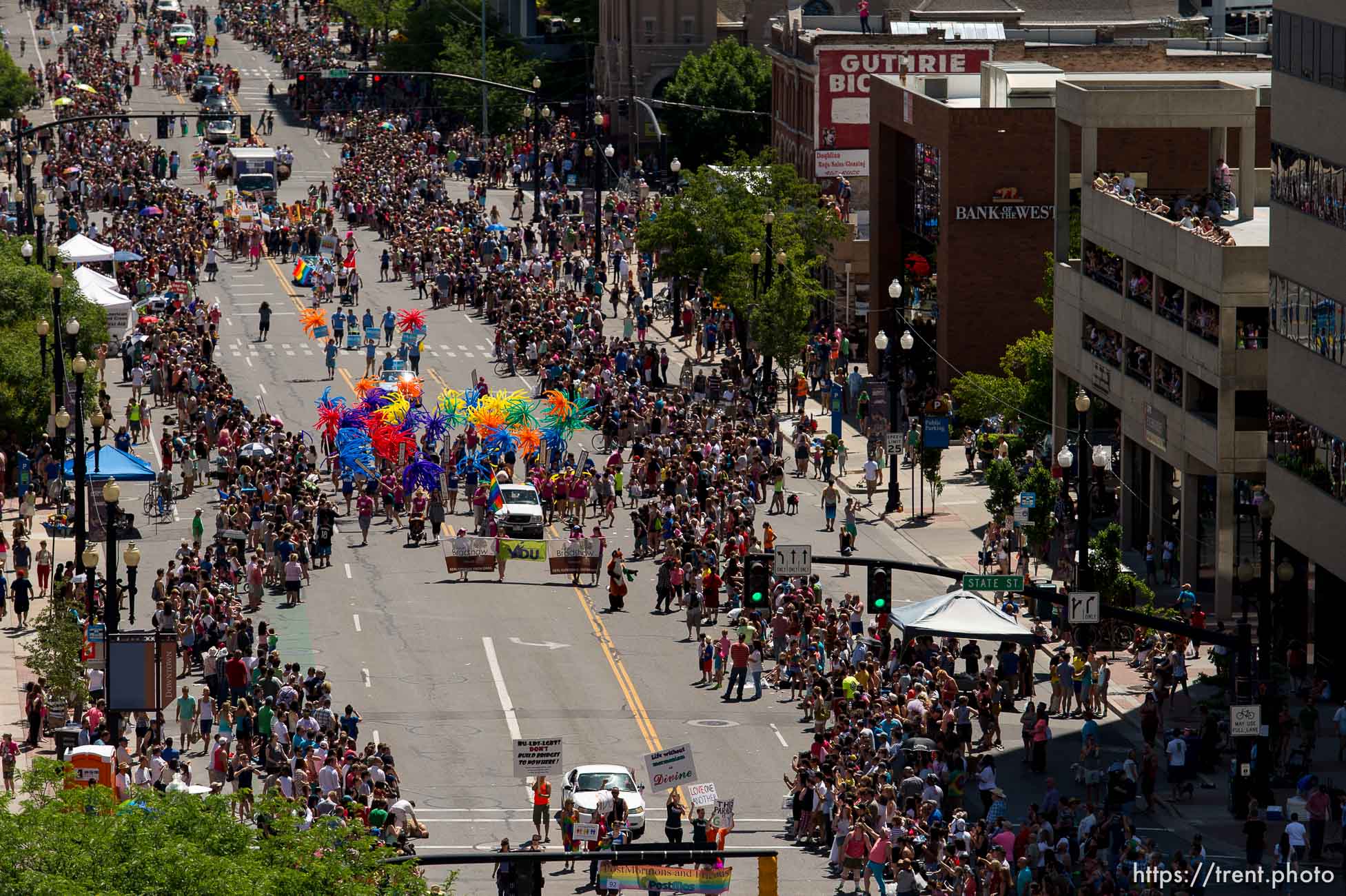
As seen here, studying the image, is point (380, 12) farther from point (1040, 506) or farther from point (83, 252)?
point (1040, 506)

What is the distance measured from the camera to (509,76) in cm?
12000

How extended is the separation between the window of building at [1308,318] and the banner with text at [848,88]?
40.4m

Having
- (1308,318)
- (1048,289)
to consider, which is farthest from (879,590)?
(1048,289)

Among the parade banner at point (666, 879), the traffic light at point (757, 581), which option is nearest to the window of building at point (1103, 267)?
the traffic light at point (757, 581)

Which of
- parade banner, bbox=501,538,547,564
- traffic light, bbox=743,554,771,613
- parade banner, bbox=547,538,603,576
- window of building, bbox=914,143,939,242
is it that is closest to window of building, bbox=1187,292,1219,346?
parade banner, bbox=547,538,603,576

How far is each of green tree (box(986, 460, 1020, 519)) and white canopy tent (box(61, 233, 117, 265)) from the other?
38931 millimetres

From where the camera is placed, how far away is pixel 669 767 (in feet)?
125

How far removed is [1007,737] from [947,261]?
29.5 meters

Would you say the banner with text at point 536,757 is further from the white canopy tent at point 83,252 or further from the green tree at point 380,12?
the green tree at point 380,12

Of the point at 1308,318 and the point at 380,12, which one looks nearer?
the point at 1308,318

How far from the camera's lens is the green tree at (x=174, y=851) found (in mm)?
27266

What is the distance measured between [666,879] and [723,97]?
261 ft

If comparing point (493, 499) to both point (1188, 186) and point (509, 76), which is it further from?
point (509, 76)

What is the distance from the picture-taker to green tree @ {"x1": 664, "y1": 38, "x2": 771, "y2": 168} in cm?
11094
